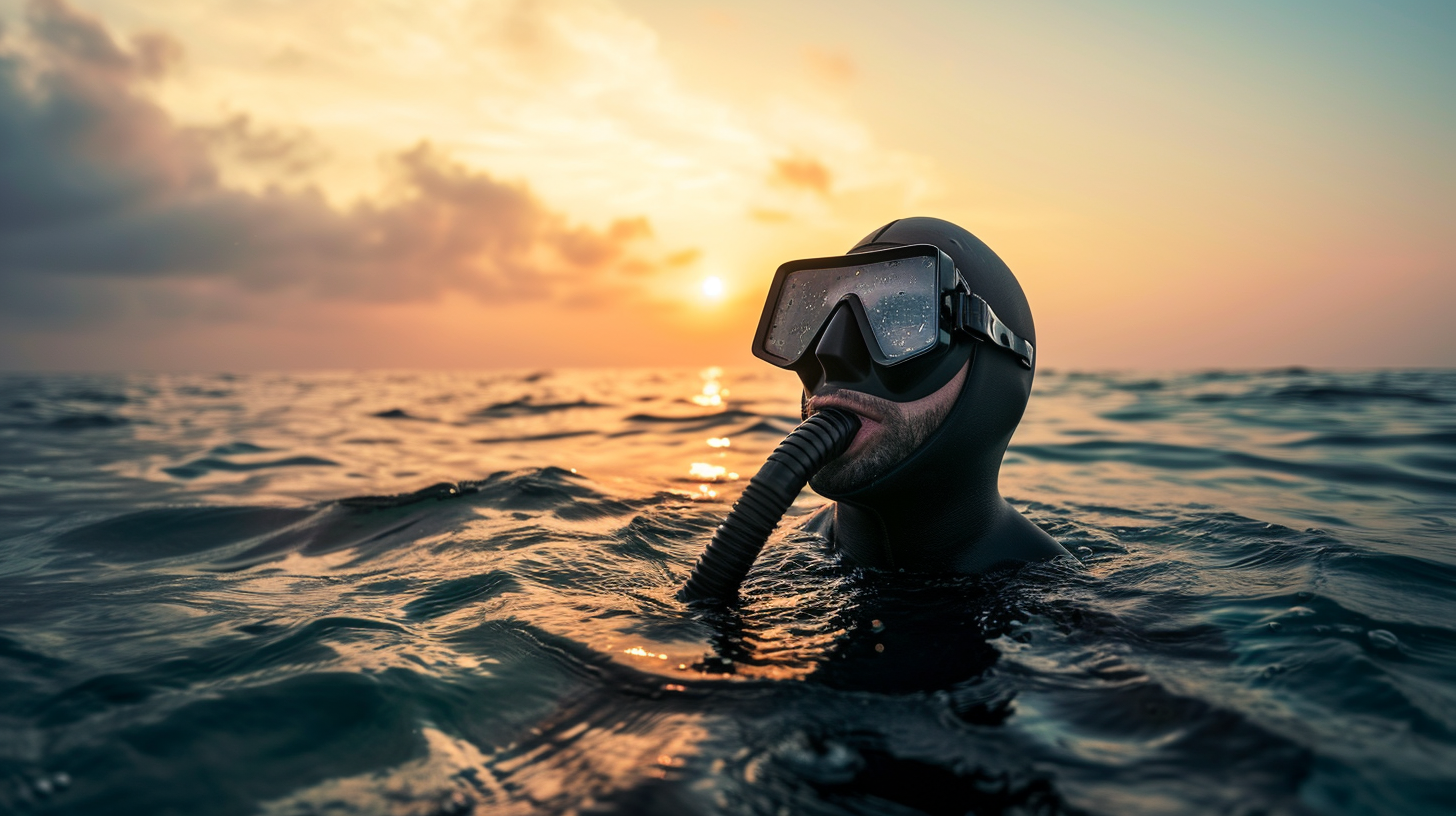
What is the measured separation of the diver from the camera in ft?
9.01

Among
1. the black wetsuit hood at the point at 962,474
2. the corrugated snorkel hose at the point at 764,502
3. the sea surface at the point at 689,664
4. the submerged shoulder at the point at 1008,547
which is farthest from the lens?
the submerged shoulder at the point at 1008,547

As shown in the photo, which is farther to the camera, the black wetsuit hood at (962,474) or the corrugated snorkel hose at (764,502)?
the black wetsuit hood at (962,474)

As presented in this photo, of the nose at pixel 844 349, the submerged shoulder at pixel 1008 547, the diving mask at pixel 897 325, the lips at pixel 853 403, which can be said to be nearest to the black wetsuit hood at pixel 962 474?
the submerged shoulder at pixel 1008 547

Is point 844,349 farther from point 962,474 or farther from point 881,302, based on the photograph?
point 962,474

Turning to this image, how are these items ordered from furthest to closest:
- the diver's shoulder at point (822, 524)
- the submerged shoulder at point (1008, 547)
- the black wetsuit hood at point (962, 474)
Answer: the diver's shoulder at point (822, 524)
the submerged shoulder at point (1008, 547)
the black wetsuit hood at point (962, 474)

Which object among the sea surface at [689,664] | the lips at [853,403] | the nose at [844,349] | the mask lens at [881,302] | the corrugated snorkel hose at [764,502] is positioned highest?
the mask lens at [881,302]

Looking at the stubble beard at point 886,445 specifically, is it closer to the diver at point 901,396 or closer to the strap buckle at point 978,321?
the diver at point 901,396

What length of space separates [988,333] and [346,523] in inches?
161

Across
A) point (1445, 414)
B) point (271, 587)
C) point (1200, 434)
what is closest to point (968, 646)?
point (271, 587)

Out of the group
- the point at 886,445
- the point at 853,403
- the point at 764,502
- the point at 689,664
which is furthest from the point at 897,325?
the point at 689,664

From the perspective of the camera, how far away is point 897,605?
2889 millimetres

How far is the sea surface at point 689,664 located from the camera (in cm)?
171

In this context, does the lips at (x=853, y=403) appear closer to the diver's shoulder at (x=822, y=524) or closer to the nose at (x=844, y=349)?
the nose at (x=844, y=349)

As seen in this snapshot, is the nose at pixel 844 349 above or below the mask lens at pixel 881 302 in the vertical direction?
below
